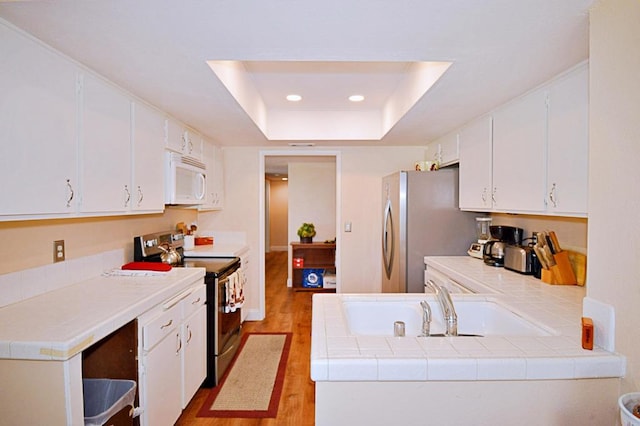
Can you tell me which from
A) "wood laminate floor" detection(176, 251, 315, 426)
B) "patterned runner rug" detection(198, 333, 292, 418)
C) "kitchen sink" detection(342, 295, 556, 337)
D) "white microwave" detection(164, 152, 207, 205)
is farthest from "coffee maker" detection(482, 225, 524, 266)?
"white microwave" detection(164, 152, 207, 205)

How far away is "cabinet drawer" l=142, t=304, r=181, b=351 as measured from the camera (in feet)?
5.83

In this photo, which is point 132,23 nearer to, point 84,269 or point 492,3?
point 492,3

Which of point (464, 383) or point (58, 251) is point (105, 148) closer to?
point (58, 251)

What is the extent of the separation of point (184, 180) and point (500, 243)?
263cm

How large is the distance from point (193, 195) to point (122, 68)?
1509mm

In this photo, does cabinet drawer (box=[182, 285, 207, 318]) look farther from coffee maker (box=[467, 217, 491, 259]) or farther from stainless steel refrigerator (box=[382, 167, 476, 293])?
coffee maker (box=[467, 217, 491, 259])

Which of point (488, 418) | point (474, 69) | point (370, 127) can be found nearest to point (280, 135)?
point (370, 127)

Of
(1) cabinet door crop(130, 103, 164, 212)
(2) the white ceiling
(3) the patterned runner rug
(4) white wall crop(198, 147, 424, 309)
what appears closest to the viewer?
(2) the white ceiling

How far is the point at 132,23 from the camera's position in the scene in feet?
4.35

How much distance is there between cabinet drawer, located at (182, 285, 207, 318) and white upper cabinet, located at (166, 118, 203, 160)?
114cm

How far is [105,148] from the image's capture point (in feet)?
6.32

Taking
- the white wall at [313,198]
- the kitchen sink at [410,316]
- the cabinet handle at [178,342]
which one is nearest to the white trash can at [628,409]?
the kitchen sink at [410,316]

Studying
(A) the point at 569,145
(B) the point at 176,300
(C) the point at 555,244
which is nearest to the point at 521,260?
Result: (C) the point at 555,244

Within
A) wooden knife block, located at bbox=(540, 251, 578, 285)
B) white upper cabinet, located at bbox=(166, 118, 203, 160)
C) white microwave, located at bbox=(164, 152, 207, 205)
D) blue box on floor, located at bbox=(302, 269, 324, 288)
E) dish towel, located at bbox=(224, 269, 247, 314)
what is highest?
white upper cabinet, located at bbox=(166, 118, 203, 160)
